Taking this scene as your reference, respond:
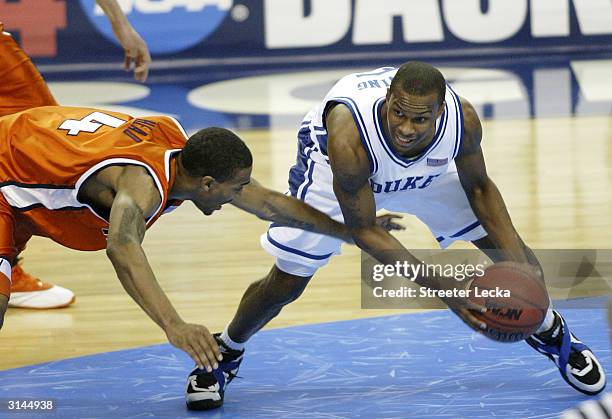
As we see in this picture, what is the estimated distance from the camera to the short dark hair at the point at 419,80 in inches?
178

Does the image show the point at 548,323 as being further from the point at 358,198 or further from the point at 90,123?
the point at 90,123

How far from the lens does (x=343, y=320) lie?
20.6 feet

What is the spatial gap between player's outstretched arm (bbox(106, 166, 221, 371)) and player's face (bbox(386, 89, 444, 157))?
96 centimetres

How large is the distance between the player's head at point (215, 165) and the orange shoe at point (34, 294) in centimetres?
226

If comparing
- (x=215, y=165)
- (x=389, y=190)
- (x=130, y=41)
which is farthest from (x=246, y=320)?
(x=130, y=41)

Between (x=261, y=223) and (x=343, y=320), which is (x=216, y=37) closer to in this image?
(x=261, y=223)

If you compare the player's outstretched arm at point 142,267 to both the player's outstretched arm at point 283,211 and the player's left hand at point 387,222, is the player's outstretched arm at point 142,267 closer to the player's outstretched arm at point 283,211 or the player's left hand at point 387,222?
the player's outstretched arm at point 283,211

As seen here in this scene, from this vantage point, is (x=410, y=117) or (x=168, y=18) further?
(x=168, y=18)

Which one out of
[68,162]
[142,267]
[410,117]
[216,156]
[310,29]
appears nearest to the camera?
[142,267]

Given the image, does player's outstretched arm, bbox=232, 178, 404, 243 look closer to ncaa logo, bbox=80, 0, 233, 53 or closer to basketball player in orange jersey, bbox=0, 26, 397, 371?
basketball player in orange jersey, bbox=0, 26, 397, 371

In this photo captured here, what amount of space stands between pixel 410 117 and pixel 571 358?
135 centimetres

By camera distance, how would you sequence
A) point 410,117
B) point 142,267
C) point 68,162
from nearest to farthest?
point 142,267 → point 410,117 → point 68,162

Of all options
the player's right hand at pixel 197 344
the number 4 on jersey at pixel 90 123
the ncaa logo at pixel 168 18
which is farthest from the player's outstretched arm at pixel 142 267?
the ncaa logo at pixel 168 18

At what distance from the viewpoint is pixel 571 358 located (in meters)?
5.14
